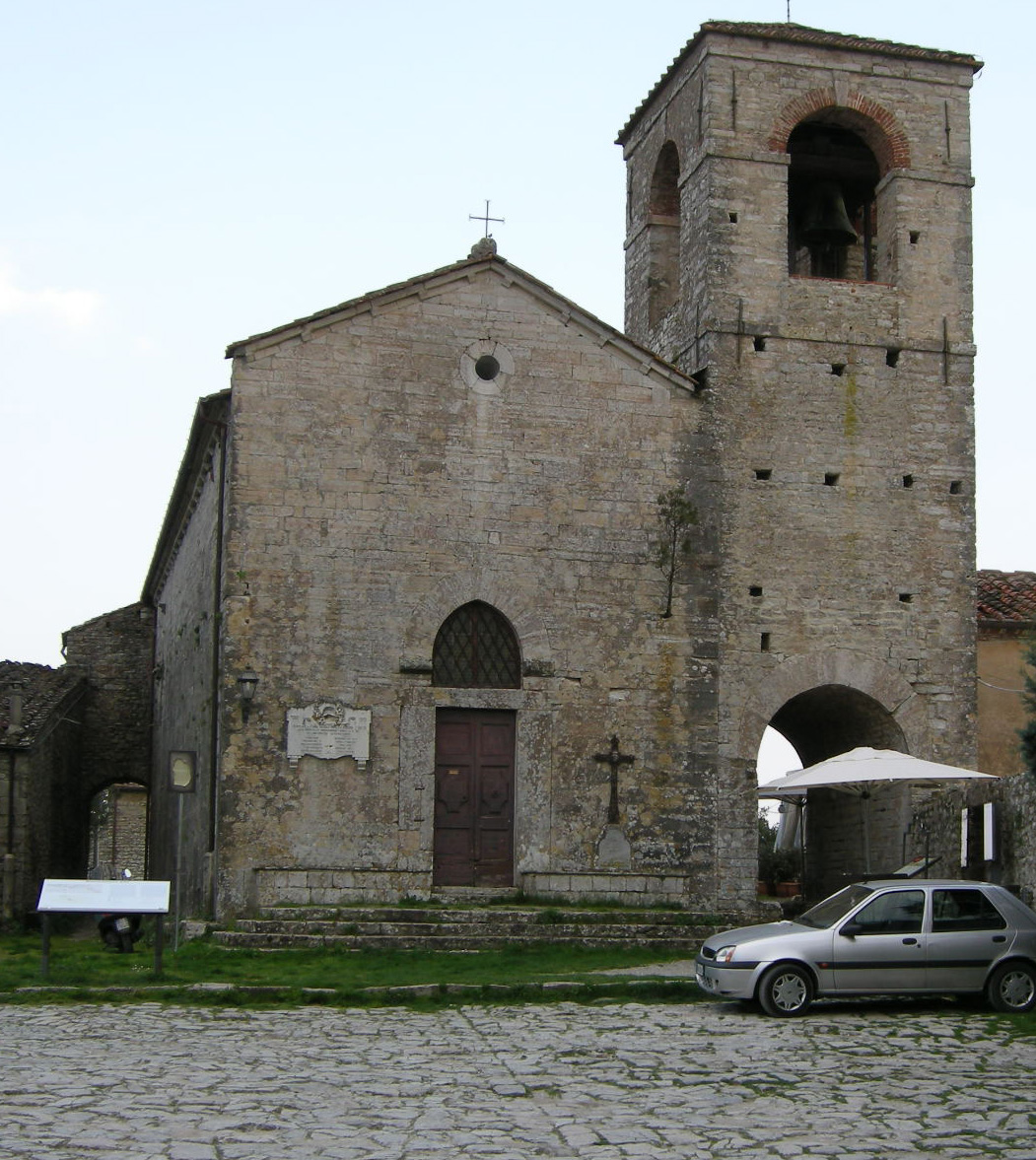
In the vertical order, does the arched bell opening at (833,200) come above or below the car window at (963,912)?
above

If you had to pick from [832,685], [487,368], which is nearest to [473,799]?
[832,685]

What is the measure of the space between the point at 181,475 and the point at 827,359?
9558 millimetres

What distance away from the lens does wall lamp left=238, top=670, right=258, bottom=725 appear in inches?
731

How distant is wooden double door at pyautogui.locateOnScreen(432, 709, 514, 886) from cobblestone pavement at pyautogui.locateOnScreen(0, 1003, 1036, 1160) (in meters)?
5.99

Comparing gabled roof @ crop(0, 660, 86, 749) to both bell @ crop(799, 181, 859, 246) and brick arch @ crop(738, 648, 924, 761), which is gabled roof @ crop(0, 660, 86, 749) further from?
bell @ crop(799, 181, 859, 246)

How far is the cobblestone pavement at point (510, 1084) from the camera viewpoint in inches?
320

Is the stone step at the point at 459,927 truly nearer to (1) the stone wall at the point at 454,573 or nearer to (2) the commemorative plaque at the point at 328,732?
(1) the stone wall at the point at 454,573

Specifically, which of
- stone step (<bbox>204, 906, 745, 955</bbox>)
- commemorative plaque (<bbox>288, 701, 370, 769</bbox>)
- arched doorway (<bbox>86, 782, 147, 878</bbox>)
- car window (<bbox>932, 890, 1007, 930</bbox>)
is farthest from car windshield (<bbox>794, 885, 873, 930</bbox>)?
arched doorway (<bbox>86, 782, 147, 878</bbox>)

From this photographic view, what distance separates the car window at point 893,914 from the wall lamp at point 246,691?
826cm

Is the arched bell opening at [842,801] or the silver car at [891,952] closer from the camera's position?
the silver car at [891,952]

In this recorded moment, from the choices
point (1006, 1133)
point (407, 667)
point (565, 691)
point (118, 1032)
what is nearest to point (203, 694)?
point (407, 667)

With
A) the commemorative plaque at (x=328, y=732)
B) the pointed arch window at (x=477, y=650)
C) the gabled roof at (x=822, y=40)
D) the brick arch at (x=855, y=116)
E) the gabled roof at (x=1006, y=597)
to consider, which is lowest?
the commemorative plaque at (x=328, y=732)

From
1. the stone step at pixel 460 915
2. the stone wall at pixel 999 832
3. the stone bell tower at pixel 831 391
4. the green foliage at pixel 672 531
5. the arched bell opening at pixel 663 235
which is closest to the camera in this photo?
the stone wall at pixel 999 832

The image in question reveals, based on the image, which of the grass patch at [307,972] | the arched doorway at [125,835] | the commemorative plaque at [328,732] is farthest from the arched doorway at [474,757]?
the arched doorway at [125,835]
